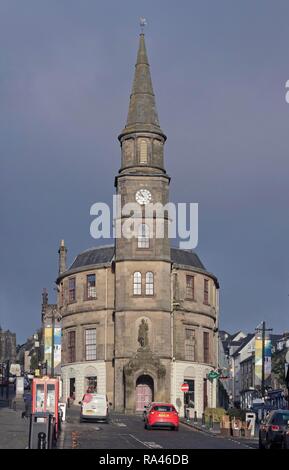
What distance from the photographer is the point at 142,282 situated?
79.2 metres

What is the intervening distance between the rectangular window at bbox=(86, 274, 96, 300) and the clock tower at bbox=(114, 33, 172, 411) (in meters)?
4.24

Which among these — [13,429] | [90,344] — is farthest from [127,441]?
[90,344]

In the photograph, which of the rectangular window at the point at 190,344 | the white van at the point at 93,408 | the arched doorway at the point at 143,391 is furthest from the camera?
the rectangular window at the point at 190,344

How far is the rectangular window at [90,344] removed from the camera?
269 ft

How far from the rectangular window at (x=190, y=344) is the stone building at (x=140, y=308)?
3.5 inches

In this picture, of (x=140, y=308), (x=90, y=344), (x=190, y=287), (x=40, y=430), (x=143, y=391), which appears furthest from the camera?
(x=190, y=287)

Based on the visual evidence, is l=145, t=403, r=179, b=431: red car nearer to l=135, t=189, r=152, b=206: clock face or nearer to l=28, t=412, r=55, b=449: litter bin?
l=28, t=412, r=55, b=449: litter bin

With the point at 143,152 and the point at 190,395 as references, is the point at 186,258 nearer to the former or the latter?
the point at 143,152

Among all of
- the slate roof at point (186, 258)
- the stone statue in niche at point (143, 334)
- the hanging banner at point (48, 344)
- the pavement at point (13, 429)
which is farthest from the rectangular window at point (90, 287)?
the pavement at point (13, 429)

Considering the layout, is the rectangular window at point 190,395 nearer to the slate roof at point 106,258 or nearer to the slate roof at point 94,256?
the slate roof at point 106,258

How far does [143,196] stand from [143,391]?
54.4 ft

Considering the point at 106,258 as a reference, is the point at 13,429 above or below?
below

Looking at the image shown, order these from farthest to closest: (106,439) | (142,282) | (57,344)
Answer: (142,282) → (57,344) → (106,439)

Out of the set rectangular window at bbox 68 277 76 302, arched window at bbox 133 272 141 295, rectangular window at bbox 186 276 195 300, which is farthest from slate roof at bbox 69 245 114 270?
rectangular window at bbox 186 276 195 300
